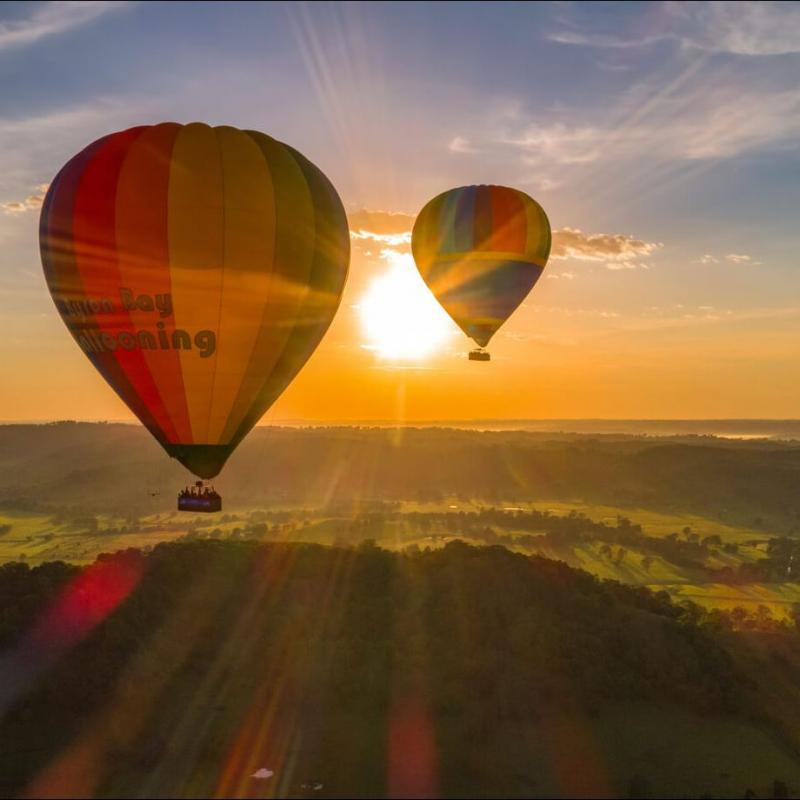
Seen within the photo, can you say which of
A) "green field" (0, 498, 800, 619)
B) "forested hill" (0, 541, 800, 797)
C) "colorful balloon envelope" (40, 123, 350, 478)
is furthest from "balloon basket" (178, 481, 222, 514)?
"green field" (0, 498, 800, 619)

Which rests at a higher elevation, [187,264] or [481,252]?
[481,252]

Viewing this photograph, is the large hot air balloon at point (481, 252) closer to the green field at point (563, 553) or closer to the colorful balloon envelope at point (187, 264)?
the colorful balloon envelope at point (187, 264)

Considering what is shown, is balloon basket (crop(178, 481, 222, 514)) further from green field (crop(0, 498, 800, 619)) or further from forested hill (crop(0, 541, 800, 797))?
green field (crop(0, 498, 800, 619))

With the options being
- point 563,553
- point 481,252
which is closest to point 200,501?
point 481,252

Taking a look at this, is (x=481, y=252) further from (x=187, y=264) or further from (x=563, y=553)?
(x=563, y=553)

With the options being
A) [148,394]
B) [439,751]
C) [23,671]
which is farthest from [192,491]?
[23,671]

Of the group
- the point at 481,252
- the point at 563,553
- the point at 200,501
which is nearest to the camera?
the point at 200,501
